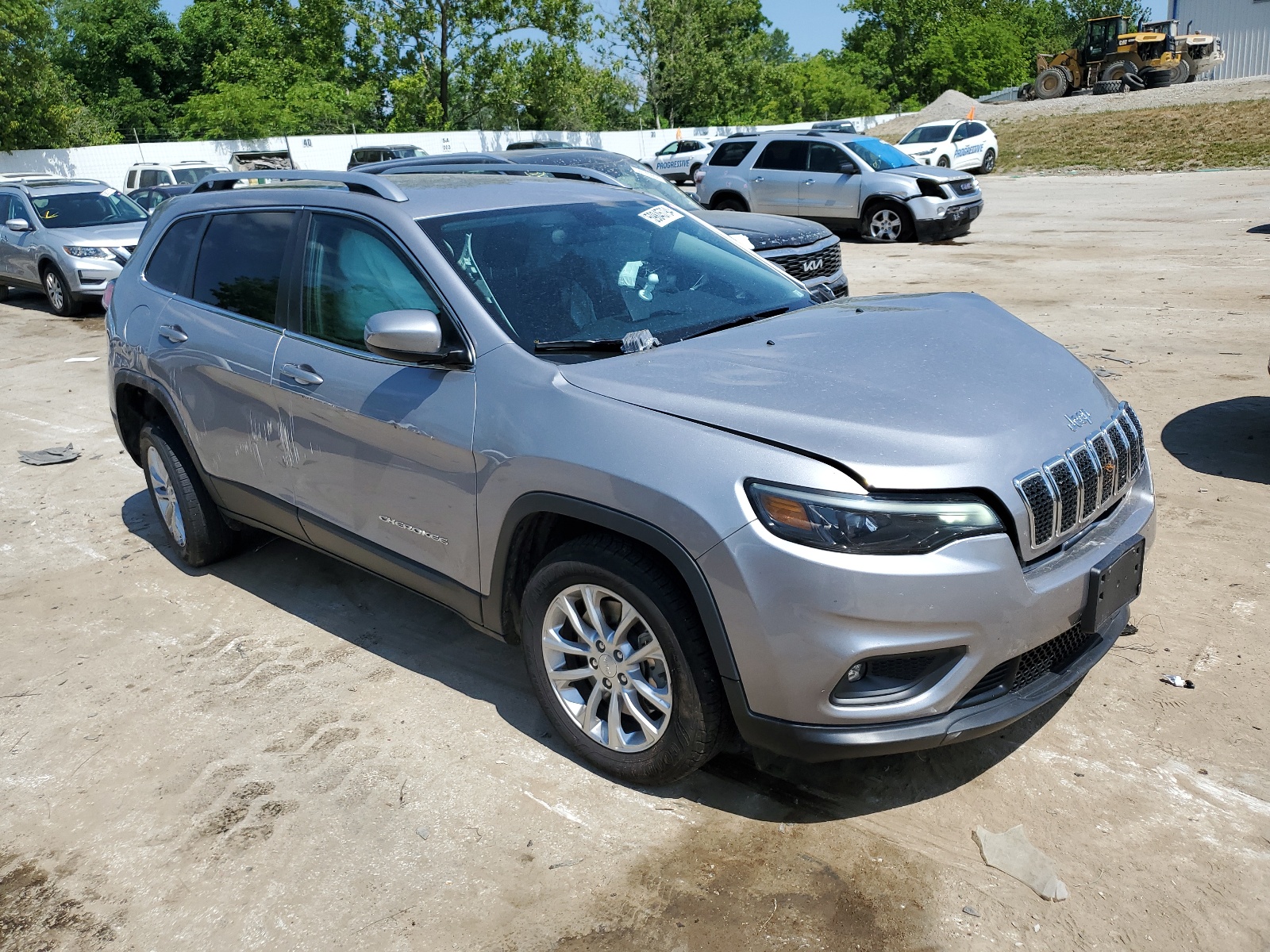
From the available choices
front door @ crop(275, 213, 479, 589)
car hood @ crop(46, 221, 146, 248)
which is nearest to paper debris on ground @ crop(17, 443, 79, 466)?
front door @ crop(275, 213, 479, 589)

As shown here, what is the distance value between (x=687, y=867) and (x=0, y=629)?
3.54 metres

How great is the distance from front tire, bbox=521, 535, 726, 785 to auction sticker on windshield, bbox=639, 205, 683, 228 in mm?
1670

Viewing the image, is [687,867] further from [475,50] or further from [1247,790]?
[475,50]

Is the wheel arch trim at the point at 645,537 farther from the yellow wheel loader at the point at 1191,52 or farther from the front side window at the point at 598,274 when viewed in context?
the yellow wheel loader at the point at 1191,52

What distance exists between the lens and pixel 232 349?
433 centimetres

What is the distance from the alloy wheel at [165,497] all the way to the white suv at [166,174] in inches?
684

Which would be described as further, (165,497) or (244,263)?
(165,497)

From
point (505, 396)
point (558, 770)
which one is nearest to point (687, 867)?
point (558, 770)

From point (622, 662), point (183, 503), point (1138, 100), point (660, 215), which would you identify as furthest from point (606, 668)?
point (1138, 100)

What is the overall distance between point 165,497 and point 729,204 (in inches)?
558

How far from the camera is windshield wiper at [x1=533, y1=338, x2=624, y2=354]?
131 inches

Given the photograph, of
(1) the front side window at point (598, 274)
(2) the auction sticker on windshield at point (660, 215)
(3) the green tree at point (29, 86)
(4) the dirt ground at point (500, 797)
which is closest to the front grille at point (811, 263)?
(4) the dirt ground at point (500, 797)

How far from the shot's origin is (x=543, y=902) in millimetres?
2822

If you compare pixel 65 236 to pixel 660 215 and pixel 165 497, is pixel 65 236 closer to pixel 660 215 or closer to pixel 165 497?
pixel 165 497
